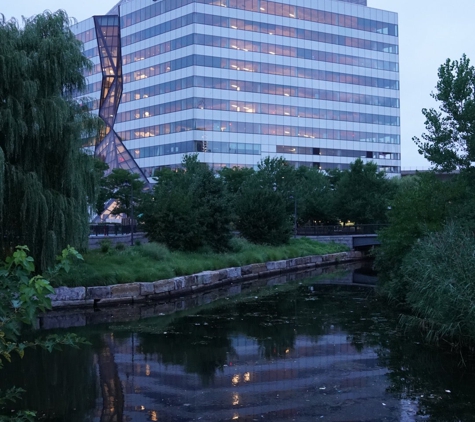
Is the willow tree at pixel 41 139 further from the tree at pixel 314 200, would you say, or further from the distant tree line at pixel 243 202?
the tree at pixel 314 200

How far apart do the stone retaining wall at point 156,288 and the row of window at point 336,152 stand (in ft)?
135

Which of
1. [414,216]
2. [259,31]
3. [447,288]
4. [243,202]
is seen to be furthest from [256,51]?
[447,288]

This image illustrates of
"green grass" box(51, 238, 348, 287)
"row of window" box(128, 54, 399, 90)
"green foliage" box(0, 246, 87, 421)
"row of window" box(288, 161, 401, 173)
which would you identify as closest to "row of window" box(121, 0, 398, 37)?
"row of window" box(128, 54, 399, 90)

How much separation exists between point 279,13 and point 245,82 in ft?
36.3

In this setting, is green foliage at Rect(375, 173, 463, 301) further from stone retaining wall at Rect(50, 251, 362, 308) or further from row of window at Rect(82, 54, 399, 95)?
row of window at Rect(82, 54, 399, 95)

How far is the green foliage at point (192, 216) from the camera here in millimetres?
34906

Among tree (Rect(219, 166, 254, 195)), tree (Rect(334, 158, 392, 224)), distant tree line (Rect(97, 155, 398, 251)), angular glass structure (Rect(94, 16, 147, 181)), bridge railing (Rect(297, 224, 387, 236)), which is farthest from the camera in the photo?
angular glass structure (Rect(94, 16, 147, 181))

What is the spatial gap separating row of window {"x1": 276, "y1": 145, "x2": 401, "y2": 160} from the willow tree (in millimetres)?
57512

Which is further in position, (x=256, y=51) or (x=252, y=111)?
(x=252, y=111)

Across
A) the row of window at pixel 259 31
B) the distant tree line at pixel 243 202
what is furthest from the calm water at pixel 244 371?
the row of window at pixel 259 31

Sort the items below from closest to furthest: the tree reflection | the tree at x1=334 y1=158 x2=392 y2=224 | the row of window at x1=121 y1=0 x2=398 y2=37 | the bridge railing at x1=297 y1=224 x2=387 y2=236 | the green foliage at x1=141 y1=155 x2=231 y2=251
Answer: the tree reflection < the green foliage at x1=141 y1=155 x2=231 y2=251 < the bridge railing at x1=297 y1=224 x2=387 y2=236 < the tree at x1=334 y1=158 x2=392 y2=224 < the row of window at x1=121 y1=0 x2=398 y2=37

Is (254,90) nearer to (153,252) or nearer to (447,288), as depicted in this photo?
(153,252)

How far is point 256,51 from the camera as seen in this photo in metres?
77.9

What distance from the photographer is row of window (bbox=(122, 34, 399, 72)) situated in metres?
74.5
